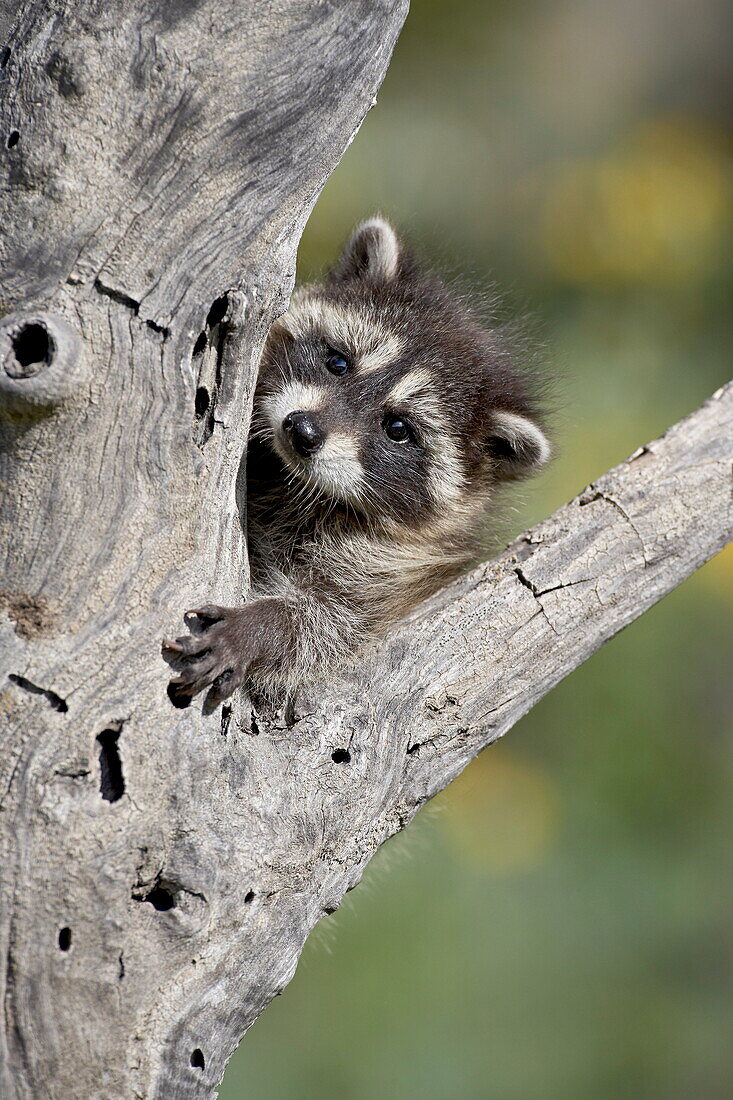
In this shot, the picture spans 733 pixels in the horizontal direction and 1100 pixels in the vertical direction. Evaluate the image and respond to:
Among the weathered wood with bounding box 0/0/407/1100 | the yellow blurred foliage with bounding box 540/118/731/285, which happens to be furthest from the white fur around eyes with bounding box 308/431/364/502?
the yellow blurred foliage with bounding box 540/118/731/285

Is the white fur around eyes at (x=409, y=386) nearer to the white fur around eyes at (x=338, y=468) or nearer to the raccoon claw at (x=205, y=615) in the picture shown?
the white fur around eyes at (x=338, y=468)

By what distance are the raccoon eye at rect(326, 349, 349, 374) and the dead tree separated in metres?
0.96

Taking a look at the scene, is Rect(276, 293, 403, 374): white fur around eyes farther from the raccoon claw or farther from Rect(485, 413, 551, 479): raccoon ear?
the raccoon claw

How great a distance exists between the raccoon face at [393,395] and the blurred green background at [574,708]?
0.94 m

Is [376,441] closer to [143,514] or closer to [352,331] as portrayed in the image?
[352,331]

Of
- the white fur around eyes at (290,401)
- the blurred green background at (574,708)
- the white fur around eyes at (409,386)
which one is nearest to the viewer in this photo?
→ the white fur around eyes at (290,401)

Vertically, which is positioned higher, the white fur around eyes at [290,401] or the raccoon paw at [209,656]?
the white fur around eyes at [290,401]

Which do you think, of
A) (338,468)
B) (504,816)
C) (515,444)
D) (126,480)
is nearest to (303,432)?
(338,468)

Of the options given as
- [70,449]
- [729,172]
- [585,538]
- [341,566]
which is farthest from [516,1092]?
[729,172]

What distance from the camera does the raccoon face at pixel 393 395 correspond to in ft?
9.30

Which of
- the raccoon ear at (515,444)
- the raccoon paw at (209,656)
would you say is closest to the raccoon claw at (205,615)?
the raccoon paw at (209,656)

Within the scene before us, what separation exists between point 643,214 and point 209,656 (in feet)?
14.5

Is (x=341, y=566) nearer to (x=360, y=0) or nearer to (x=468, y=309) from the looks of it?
(x=468, y=309)

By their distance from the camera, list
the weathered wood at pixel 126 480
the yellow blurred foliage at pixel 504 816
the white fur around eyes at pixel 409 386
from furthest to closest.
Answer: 1. the yellow blurred foliage at pixel 504 816
2. the white fur around eyes at pixel 409 386
3. the weathered wood at pixel 126 480
